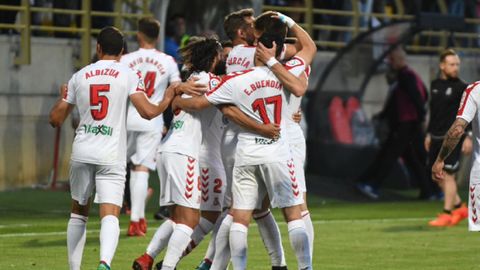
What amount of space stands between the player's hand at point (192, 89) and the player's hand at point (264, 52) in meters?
0.80

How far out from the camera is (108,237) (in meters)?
12.0

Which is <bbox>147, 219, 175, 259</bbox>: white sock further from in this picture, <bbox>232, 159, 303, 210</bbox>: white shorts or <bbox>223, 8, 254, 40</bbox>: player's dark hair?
<bbox>223, 8, 254, 40</bbox>: player's dark hair

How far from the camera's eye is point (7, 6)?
2270cm

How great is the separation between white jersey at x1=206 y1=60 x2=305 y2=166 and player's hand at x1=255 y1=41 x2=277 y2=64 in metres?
0.09

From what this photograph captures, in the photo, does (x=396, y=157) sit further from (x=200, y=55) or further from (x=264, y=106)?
(x=264, y=106)

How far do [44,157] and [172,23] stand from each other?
9.38ft

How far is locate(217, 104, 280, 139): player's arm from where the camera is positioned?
38.0 feet

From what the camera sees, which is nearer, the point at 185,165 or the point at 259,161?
the point at 259,161

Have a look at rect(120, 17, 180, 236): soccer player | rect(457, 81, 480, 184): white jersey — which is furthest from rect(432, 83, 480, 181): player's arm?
rect(120, 17, 180, 236): soccer player

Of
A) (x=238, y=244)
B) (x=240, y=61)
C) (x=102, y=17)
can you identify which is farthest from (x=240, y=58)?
(x=102, y=17)

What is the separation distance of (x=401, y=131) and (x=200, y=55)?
415 inches

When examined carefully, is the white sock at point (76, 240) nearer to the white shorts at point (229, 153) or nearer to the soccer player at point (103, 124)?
the soccer player at point (103, 124)

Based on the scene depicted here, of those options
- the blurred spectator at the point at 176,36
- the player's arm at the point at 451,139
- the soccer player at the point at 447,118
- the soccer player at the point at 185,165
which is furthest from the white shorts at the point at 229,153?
the blurred spectator at the point at 176,36

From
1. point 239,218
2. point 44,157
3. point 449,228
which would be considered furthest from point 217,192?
point 44,157
